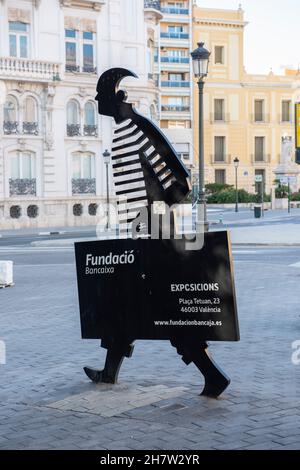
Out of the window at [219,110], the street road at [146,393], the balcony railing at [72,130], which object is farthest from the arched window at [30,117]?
the window at [219,110]

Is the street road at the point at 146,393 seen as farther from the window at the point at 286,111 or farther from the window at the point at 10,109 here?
the window at the point at 286,111

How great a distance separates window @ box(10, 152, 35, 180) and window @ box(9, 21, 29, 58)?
474cm

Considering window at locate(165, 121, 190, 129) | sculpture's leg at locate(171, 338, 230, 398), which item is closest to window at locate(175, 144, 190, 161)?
window at locate(165, 121, 190, 129)

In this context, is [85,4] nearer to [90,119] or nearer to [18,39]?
[18,39]

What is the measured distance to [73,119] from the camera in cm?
4053

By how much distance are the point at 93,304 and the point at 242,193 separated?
2062 inches

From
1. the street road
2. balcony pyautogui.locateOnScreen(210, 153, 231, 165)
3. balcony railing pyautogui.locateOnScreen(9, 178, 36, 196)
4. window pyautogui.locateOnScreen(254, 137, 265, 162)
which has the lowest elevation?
the street road

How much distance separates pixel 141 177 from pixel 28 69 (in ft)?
109

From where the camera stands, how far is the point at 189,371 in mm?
7188

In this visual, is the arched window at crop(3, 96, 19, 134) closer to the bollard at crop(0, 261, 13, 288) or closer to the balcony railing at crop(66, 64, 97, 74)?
the balcony railing at crop(66, 64, 97, 74)

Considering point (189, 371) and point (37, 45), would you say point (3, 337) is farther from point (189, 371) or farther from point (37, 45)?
point (37, 45)

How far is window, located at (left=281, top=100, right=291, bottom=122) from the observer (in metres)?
76.6

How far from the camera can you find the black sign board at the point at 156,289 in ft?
19.6

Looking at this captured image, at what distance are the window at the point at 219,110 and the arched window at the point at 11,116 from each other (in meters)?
37.5
